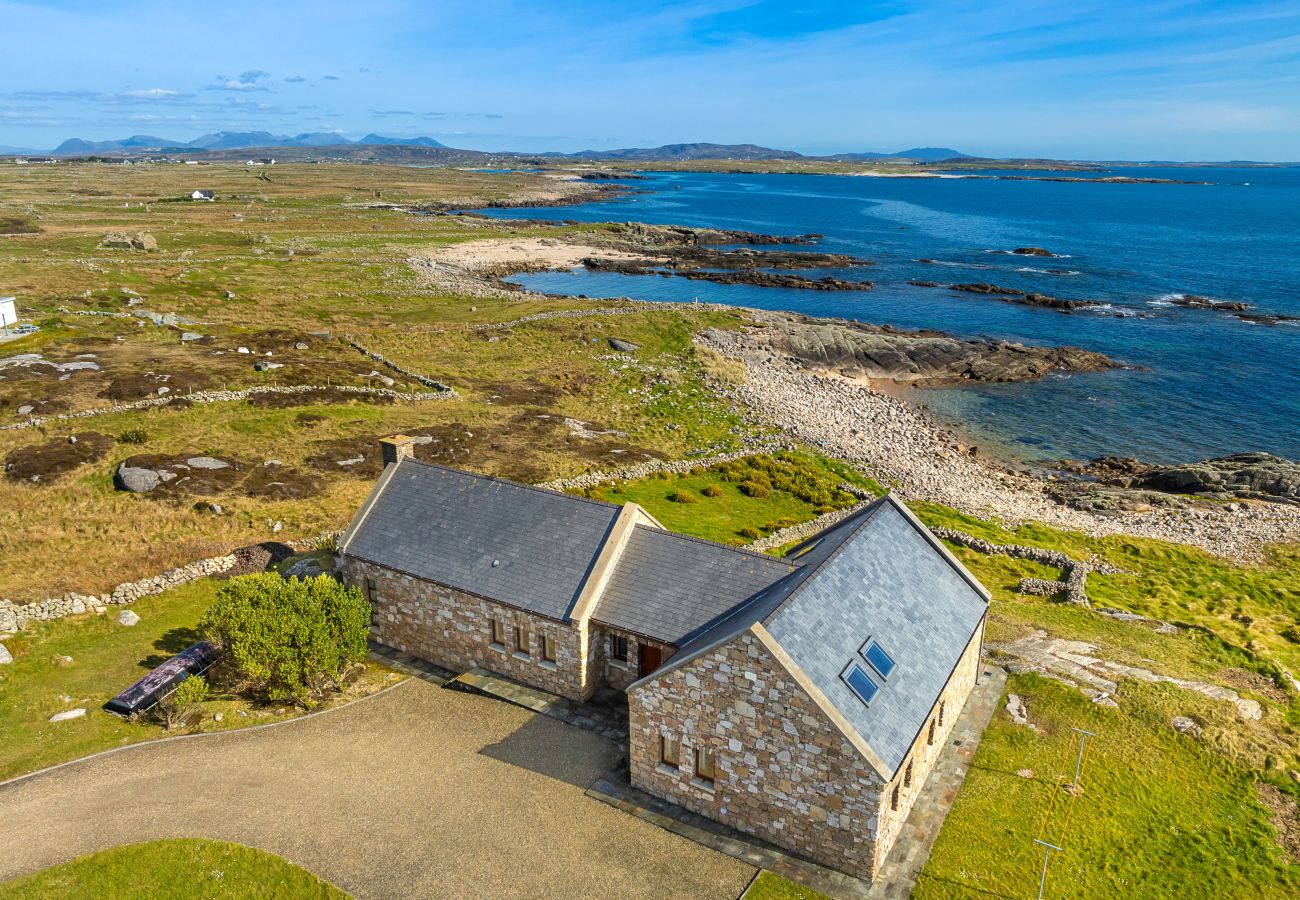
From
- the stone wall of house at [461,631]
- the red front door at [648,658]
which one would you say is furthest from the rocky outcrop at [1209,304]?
the stone wall of house at [461,631]

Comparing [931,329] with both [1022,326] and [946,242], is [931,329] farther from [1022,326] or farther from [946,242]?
[946,242]

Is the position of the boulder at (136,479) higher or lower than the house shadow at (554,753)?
higher

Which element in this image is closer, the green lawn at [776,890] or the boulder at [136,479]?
the green lawn at [776,890]

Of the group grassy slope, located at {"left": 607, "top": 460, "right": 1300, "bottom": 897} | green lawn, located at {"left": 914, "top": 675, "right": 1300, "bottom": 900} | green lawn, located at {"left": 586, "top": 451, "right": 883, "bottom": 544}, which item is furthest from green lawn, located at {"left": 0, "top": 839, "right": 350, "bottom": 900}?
green lawn, located at {"left": 586, "top": 451, "right": 883, "bottom": 544}

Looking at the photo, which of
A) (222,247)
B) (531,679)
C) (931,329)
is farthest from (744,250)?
(531,679)

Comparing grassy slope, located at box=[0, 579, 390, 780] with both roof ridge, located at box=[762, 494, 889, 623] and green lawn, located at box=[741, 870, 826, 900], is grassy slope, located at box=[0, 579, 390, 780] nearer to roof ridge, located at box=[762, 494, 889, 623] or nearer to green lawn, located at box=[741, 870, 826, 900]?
green lawn, located at box=[741, 870, 826, 900]

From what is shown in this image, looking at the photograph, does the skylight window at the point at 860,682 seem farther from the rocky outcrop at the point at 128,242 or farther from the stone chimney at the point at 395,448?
the rocky outcrop at the point at 128,242

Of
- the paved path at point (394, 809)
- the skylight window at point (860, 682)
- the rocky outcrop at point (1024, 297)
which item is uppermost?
the rocky outcrop at point (1024, 297)
